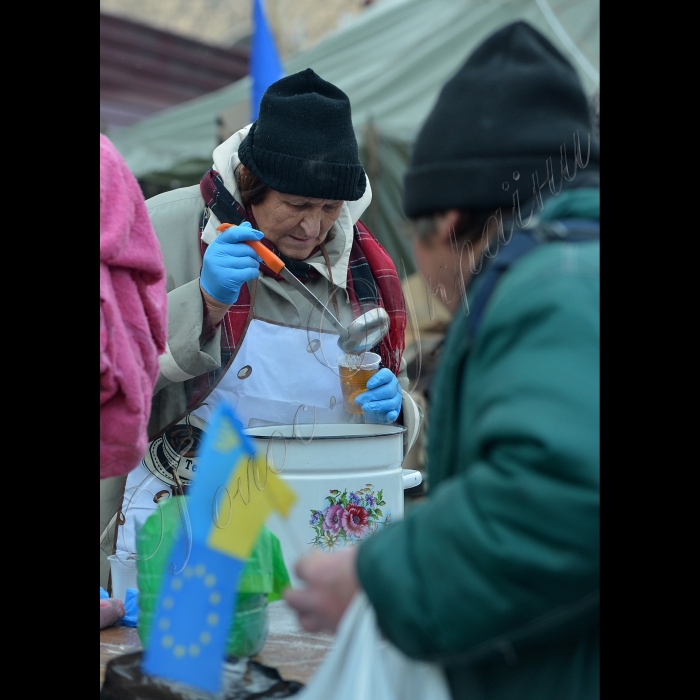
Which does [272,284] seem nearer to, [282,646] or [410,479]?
[410,479]

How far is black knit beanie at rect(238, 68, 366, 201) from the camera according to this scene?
1.21 metres

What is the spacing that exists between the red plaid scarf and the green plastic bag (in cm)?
32

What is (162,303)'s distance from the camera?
94 centimetres

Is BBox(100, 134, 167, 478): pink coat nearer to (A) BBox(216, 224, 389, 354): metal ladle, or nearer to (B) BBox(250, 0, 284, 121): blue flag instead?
(A) BBox(216, 224, 389, 354): metal ladle

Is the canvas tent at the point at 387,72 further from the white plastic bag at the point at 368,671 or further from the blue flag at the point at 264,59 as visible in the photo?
the white plastic bag at the point at 368,671

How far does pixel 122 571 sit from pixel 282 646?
438 millimetres

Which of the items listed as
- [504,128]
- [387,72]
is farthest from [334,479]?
[387,72]

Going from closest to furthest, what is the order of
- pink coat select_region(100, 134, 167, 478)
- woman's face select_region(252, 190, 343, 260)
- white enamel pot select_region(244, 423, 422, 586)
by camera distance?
pink coat select_region(100, 134, 167, 478)
white enamel pot select_region(244, 423, 422, 586)
woman's face select_region(252, 190, 343, 260)

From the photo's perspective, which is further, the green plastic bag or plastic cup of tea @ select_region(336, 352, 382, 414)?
plastic cup of tea @ select_region(336, 352, 382, 414)

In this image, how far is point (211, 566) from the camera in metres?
0.79

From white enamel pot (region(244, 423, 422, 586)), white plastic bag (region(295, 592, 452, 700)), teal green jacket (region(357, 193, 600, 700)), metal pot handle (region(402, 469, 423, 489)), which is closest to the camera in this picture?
teal green jacket (region(357, 193, 600, 700))

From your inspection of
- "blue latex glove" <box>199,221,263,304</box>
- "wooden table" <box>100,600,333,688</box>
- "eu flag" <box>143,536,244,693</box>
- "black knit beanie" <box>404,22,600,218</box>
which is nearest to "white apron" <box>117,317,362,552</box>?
"blue latex glove" <box>199,221,263,304</box>

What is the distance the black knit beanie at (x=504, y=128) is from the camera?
740 millimetres

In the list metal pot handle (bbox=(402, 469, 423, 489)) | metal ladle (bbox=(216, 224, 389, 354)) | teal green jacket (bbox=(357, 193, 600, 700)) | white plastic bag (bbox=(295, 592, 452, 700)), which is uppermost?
metal ladle (bbox=(216, 224, 389, 354))
